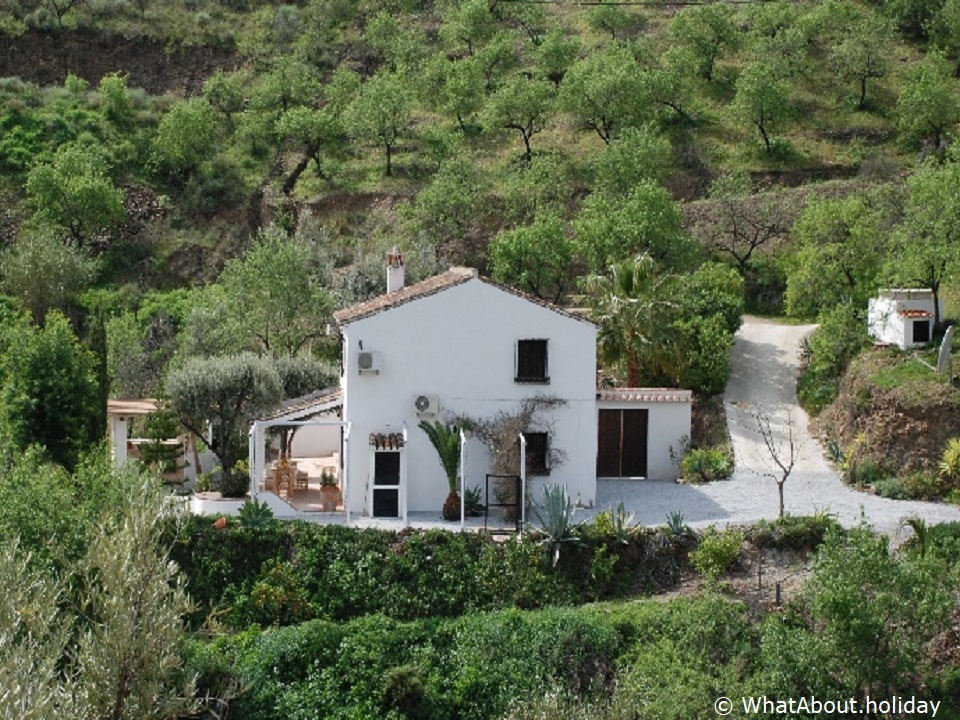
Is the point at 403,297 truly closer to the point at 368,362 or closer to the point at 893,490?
the point at 368,362

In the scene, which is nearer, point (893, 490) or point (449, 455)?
point (449, 455)

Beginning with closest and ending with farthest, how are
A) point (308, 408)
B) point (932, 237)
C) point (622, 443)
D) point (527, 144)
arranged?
point (308, 408) < point (622, 443) < point (932, 237) < point (527, 144)

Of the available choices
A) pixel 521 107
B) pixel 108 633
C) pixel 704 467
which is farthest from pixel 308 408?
pixel 521 107

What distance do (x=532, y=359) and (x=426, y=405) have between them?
262 cm

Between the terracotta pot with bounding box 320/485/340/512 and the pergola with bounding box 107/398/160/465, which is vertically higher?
the pergola with bounding box 107/398/160/465

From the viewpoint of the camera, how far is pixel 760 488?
3719 centimetres

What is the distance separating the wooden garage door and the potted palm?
5.24 metres

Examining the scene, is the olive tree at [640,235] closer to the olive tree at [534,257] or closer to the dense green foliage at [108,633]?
the olive tree at [534,257]

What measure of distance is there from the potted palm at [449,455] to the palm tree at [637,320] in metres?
7.27

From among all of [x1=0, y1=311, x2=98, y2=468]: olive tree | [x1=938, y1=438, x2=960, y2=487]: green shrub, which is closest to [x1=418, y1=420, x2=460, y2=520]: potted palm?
[x1=0, y1=311, x2=98, y2=468]: olive tree

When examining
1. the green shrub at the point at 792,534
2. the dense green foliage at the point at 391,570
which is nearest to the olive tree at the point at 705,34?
the green shrub at the point at 792,534

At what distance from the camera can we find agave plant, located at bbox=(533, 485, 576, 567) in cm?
3269

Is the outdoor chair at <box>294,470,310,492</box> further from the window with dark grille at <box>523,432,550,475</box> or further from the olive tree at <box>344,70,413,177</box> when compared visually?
the olive tree at <box>344,70,413,177</box>

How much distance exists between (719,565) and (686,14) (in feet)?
138
